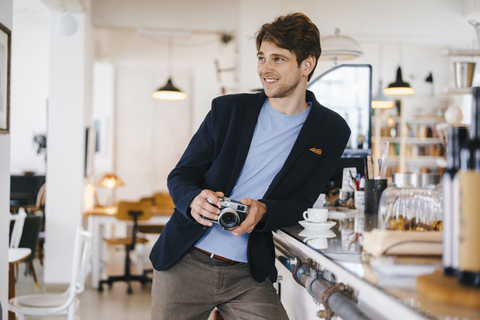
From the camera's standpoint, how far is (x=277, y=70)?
156 centimetres

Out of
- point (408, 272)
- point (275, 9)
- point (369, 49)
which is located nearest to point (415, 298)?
point (408, 272)

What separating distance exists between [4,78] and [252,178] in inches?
64.4

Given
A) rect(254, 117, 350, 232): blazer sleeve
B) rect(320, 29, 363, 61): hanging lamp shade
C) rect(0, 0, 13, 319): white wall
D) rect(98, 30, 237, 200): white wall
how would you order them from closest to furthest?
rect(254, 117, 350, 232): blazer sleeve < rect(0, 0, 13, 319): white wall < rect(320, 29, 363, 61): hanging lamp shade < rect(98, 30, 237, 200): white wall

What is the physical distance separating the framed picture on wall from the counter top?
1780mm

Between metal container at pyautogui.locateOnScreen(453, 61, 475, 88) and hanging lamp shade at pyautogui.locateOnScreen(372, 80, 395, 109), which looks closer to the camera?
metal container at pyautogui.locateOnScreen(453, 61, 475, 88)

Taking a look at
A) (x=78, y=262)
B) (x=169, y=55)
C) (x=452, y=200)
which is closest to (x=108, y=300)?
(x=78, y=262)

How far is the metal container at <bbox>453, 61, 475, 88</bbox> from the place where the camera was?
2.96 metres

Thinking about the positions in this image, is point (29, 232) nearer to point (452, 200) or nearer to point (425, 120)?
point (452, 200)

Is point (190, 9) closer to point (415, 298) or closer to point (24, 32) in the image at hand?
point (24, 32)

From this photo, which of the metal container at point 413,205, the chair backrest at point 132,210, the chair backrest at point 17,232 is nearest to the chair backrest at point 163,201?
the chair backrest at point 132,210

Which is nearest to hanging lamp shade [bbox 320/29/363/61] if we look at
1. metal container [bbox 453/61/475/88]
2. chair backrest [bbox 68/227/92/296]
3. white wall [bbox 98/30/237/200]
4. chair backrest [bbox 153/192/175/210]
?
metal container [bbox 453/61/475/88]

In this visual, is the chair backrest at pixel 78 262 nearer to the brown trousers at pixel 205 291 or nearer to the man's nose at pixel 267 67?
the brown trousers at pixel 205 291

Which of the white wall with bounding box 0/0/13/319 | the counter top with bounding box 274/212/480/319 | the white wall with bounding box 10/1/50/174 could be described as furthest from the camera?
the white wall with bounding box 10/1/50/174

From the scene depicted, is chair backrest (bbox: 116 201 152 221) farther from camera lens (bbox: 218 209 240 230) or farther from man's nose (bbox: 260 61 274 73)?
camera lens (bbox: 218 209 240 230)
